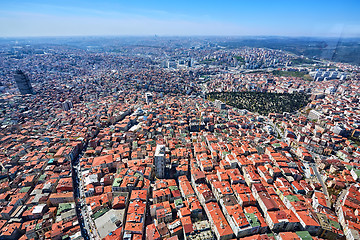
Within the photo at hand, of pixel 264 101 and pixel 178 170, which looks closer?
pixel 178 170

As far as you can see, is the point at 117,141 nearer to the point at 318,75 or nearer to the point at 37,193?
the point at 37,193

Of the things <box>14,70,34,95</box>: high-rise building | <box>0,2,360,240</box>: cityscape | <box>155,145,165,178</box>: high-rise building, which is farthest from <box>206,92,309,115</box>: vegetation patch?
<box>14,70,34,95</box>: high-rise building

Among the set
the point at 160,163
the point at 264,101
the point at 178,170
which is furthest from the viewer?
the point at 264,101

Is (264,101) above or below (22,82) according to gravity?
below

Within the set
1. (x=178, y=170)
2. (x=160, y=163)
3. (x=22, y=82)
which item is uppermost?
(x=22, y=82)

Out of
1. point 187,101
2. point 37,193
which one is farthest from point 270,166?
point 187,101

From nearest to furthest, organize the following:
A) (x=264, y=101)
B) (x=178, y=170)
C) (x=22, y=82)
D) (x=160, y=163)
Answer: (x=160, y=163) → (x=178, y=170) → (x=264, y=101) → (x=22, y=82)

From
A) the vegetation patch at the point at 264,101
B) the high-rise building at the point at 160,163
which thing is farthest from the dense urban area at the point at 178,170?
the vegetation patch at the point at 264,101

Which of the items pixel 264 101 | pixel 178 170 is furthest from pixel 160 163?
pixel 264 101

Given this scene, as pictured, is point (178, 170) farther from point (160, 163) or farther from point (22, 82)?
point (22, 82)
